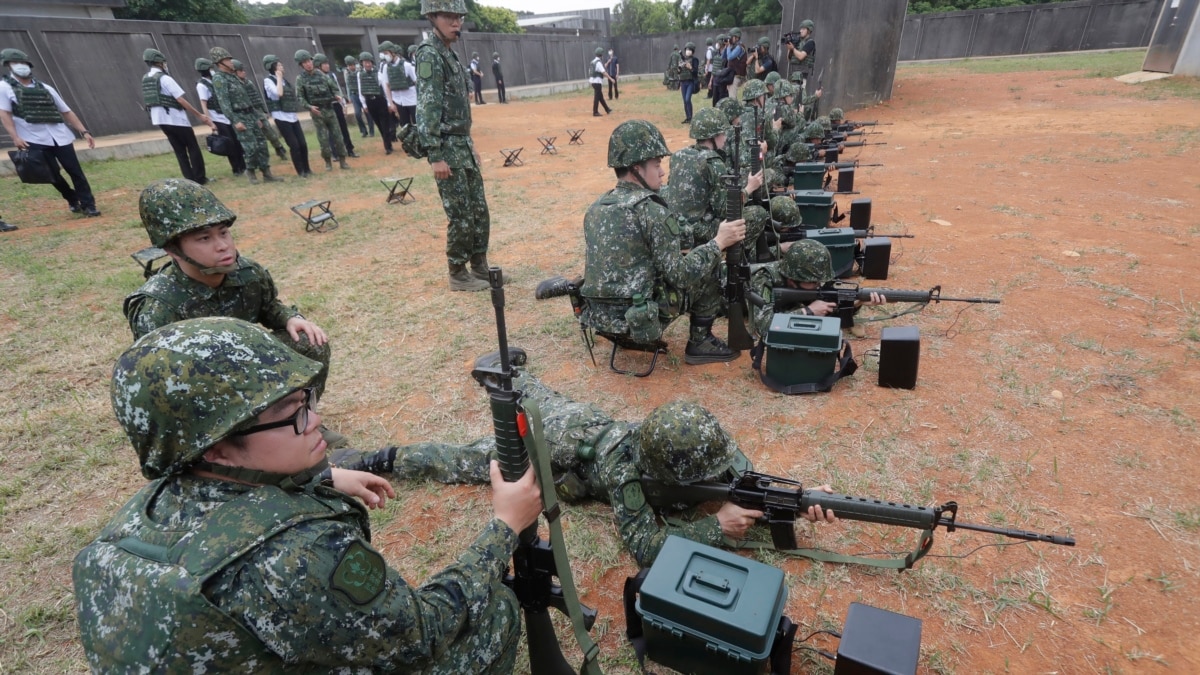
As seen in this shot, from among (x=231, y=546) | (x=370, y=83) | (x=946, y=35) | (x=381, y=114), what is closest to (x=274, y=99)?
(x=370, y=83)

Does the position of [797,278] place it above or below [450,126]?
below

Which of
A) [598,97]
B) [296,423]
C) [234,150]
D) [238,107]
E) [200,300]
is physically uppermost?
[238,107]

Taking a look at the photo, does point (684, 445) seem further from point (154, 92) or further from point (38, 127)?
point (154, 92)

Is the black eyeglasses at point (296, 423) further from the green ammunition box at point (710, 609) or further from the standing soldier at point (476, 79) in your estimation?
the standing soldier at point (476, 79)

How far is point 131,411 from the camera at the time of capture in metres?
1.50

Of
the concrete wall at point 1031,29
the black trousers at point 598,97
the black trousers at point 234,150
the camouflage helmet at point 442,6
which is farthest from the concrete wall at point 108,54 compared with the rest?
the concrete wall at point 1031,29

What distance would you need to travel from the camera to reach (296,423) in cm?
164

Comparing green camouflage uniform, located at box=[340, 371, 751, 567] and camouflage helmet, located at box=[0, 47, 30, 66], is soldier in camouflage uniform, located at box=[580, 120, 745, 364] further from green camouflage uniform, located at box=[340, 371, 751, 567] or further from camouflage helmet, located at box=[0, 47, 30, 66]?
camouflage helmet, located at box=[0, 47, 30, 66]

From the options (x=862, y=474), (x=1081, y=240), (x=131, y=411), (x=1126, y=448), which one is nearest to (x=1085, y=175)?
(x=1081, y=240)

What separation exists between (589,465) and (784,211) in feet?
14.6

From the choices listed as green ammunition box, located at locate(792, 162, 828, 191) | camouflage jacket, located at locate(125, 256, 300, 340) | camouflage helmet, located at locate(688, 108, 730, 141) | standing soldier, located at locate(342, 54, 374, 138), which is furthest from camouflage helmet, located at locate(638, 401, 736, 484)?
standing soldier, located at locate(342, 54, 374, 138)

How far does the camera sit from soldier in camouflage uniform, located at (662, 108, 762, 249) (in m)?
6.01

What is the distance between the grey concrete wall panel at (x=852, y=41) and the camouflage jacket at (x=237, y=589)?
17331mm

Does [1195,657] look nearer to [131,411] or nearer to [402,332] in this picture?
[131,411]
